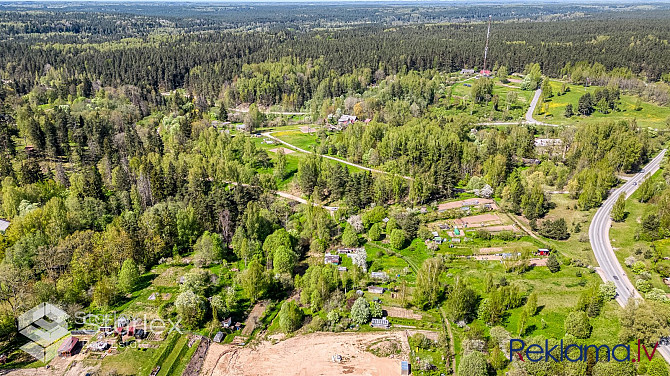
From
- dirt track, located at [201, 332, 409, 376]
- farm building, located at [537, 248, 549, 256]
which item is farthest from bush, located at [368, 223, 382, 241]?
farm building, located at [537, 248, 549, 256]

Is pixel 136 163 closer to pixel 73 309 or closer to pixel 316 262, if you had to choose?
pixel 73 309

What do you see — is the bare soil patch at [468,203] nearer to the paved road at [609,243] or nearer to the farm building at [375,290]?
the paved road at [609,243]

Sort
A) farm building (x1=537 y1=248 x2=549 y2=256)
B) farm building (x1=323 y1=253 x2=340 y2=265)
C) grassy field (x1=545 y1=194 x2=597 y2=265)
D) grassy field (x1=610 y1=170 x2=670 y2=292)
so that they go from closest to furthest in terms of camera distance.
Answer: grassy field (x1=610 y1=170 x2=670 y2=292) < farm building (x1=323 y1=253 x2=340 y2=265) < grassy field (x1=545 y1=194 x2=597 y2=265) < farm building (x1=537 y1=248 x2=549 y2=256)

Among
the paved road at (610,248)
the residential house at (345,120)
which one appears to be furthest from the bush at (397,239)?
the residential house at (345,120)

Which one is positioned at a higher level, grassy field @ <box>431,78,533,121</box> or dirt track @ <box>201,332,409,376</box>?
grassy field @ <box>431,78,533,121</box>

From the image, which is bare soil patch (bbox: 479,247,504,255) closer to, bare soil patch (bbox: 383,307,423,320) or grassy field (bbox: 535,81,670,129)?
bare soil patch (bbox: 383,307,423,320)

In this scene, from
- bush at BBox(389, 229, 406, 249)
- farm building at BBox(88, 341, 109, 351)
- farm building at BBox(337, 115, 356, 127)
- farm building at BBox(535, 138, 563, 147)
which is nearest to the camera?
farm building at BBox(88, 341, 109, 351)
